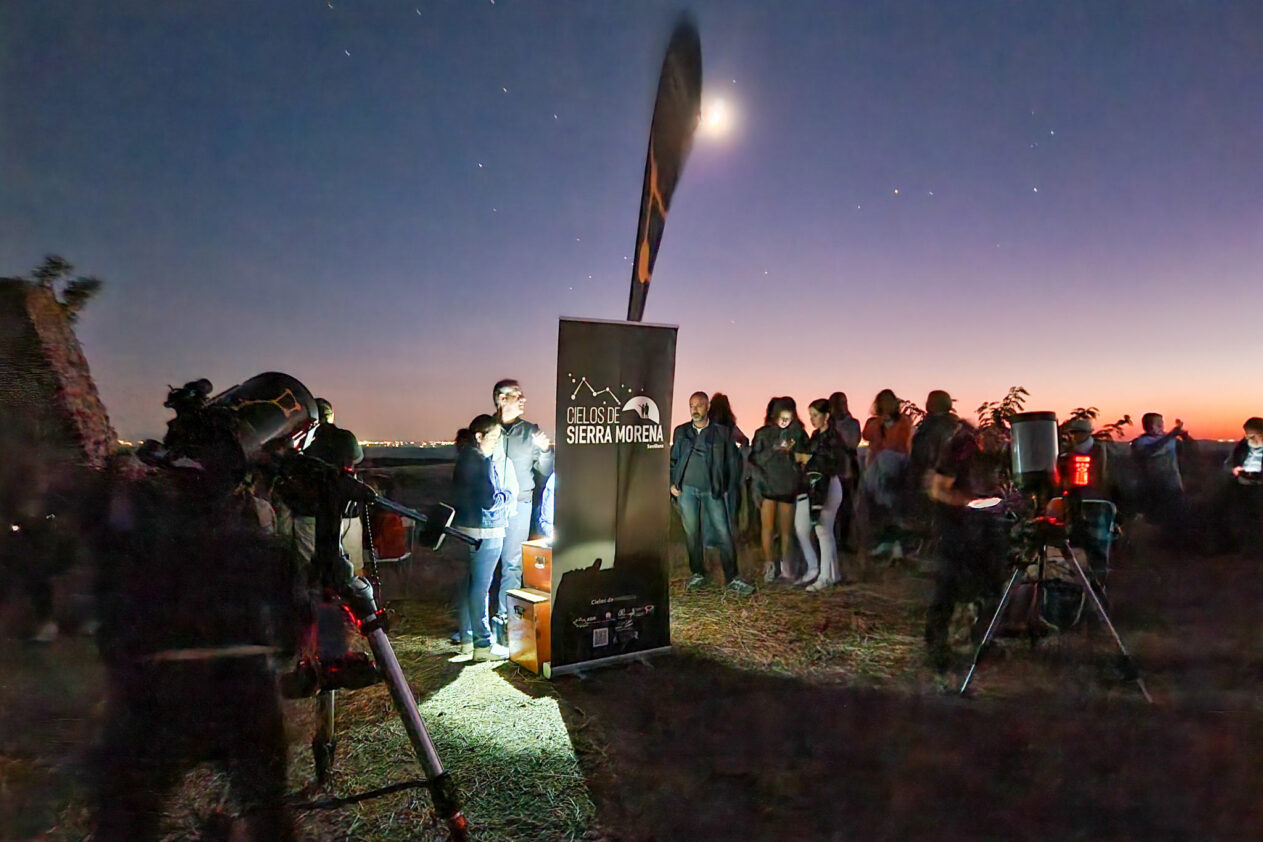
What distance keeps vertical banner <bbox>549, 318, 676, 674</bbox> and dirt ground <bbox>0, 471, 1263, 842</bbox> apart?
1.07 ft

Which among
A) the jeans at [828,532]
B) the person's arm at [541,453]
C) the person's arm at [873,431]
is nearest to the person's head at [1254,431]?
the person's arm at [873,431]

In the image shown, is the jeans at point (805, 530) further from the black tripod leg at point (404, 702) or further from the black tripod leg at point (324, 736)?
the black tripod leg at point (404, 702)

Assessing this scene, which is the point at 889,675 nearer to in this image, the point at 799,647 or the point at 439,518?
the point at 799,647

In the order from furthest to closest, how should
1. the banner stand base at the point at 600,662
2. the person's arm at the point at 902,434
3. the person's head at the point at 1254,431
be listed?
the person's head at the point at 1254,431 → the person's arm at the point at 902,434 → the banner stand base at the point at 600,662

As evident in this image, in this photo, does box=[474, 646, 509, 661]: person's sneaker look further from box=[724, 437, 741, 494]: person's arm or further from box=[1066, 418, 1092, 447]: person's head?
box=[1066, 418, 1092, 447]: person's head

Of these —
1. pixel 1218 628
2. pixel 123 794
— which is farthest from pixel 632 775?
pixel 1218 628

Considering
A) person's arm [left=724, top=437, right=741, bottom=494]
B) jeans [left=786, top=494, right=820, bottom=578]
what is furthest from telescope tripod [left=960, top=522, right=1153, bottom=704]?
person's arm [left=724, top=437, right=741, bottom=494]

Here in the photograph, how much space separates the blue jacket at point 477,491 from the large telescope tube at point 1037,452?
3.54 metres

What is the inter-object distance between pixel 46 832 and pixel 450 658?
109 inches

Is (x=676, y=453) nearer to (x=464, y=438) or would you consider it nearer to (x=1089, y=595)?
(x=464, y=438)

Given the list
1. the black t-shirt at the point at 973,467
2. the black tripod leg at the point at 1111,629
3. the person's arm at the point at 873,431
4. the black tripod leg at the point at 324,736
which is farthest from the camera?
the person's arm at the point at 873,431

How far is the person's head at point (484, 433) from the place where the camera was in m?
5.31

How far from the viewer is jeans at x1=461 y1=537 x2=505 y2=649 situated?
5465 millimetres

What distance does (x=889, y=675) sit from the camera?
5121 mm
